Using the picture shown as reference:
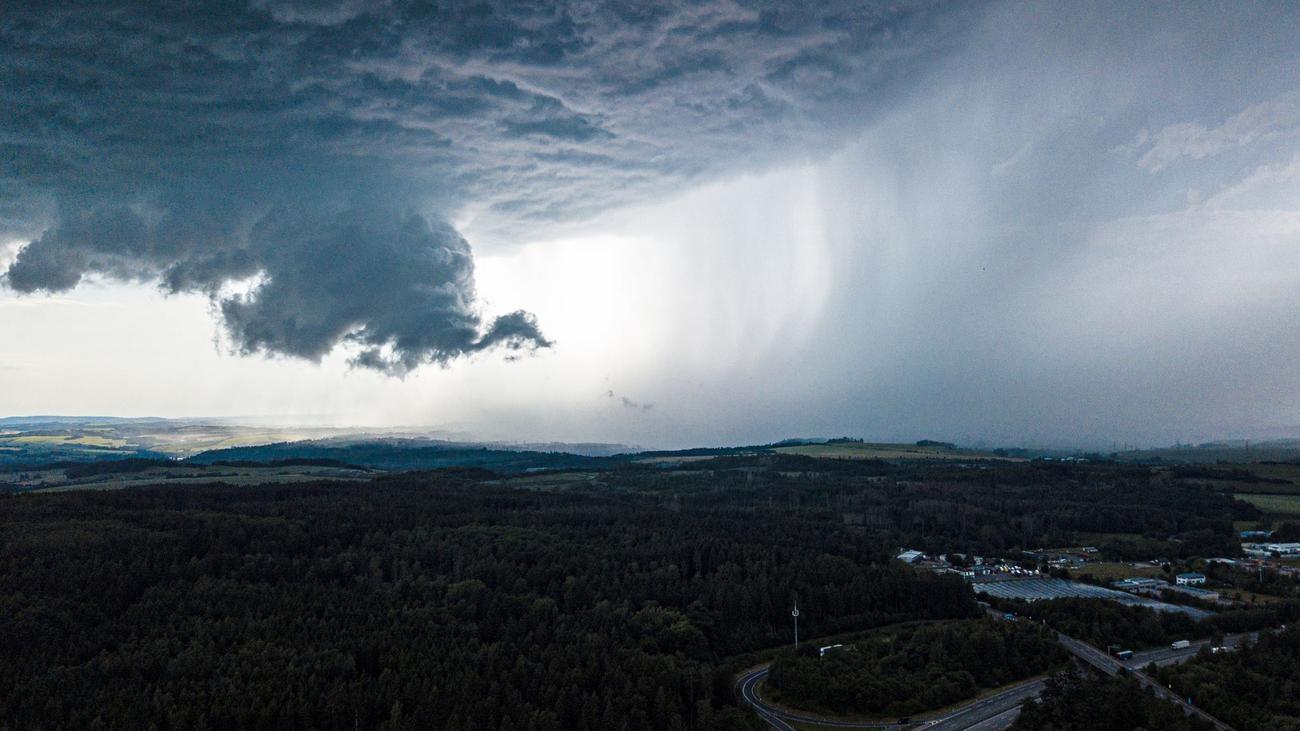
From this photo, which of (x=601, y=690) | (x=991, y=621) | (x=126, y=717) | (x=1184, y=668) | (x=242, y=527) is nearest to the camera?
(x=126, y=717)

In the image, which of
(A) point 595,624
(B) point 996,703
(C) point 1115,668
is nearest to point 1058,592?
(C) point 1115,668

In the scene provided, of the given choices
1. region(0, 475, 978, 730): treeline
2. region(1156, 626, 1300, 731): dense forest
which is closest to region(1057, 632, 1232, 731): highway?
region(1156, 626, 1300, 731): dense forest

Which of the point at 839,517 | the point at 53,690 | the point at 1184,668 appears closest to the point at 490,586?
the point at 53,690

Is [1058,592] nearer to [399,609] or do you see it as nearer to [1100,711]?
[1100,711]

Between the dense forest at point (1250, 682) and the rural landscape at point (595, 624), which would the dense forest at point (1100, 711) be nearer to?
the rural landscape at point (595, 624)

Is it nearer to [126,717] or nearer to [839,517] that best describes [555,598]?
[126,717]

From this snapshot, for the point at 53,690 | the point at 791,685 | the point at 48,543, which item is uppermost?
the point at 48,543

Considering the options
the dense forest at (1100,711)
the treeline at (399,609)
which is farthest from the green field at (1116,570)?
the dense forest at (1100,711)
